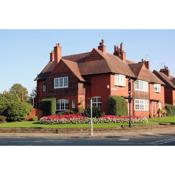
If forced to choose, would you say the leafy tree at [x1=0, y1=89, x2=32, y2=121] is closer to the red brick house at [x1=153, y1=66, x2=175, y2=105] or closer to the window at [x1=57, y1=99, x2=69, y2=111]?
the window at [x1=57, y1=99, x2=69, y2=111]

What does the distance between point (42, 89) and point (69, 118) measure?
51.4 ft

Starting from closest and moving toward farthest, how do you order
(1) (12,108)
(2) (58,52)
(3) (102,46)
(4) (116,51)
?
1. (1) (12,108)
2. (3) (102,46)
3. (2) (58,52)
4. (4) (116,51)

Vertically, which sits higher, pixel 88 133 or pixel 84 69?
pixel 84 69

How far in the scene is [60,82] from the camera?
49.2 metres

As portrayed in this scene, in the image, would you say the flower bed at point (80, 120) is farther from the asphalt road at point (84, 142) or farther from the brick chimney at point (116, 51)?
the brick chimney at point (116, 51)

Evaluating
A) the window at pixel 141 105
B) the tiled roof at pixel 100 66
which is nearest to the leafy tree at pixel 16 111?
the tiled roof at pixel 100 66

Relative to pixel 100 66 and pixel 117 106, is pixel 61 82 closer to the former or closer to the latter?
pixel 100 66

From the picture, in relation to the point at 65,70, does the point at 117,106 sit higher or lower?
lower

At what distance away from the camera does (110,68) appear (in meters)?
46.6

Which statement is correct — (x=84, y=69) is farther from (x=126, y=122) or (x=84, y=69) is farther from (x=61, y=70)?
(x=126, y=122)

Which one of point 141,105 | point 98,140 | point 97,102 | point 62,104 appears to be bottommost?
point 98,140

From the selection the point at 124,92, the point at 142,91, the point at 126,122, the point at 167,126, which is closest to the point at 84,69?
the point at 124,92

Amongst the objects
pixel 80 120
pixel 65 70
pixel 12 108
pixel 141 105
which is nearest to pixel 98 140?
pixel 80 120

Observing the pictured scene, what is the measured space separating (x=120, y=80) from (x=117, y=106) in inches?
197
